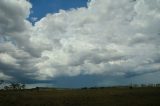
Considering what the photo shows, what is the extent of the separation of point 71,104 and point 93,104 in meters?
4.39

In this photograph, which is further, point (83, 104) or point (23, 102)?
point (23, 102)

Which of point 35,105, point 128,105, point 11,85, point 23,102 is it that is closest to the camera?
point 128,105

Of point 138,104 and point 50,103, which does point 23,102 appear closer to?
point 50,103

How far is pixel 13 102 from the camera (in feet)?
213

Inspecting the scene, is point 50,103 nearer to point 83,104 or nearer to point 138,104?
point 83,104

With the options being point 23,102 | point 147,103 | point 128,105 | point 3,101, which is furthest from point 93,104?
point 3,101

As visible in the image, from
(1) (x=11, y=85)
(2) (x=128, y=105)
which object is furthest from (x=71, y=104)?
(1) (x=11, y=85)

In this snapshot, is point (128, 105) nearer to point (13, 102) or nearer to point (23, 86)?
point (13, 102)

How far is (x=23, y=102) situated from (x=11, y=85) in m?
88.3

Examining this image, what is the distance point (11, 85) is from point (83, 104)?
99.4m

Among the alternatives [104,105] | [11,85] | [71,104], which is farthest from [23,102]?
[11,85]

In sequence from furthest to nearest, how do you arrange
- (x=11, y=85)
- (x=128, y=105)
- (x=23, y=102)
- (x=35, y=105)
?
(x=11, y=85)
(x=23, y=102)
(x=35, y=105)
(x=128, y=105)

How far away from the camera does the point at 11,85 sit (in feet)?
491

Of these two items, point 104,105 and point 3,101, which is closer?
point 104,105
